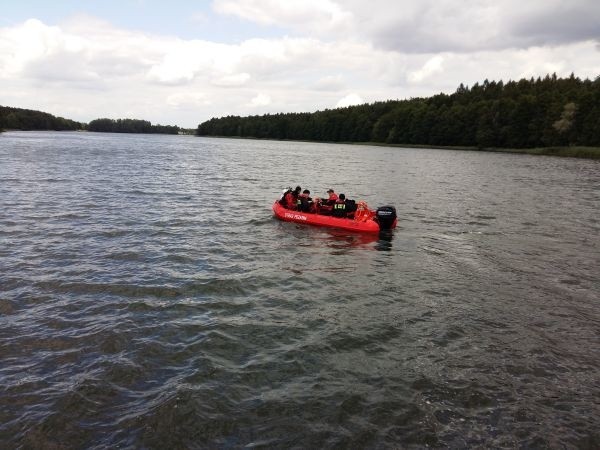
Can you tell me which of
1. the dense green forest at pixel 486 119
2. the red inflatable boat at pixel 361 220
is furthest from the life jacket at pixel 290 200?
the dense green forest at pixel 486 119

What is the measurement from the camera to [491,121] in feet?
328

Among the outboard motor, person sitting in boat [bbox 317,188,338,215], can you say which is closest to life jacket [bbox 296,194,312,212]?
person sitting in boat [bbox 317,188,338,215]

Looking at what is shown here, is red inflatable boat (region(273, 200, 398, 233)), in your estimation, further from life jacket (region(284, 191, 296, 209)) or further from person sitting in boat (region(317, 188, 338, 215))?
life jacket (region(284, 191, 296, 209))

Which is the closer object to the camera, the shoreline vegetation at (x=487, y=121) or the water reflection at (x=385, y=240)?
the water reflection at (x=385, y=240)

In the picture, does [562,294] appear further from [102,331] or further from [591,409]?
[102,331]

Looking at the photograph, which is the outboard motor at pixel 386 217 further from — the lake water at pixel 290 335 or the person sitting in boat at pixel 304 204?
the person sitting in boat at pixel 304 204

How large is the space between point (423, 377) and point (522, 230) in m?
16.0

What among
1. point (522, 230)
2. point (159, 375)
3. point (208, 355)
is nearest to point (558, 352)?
point (208, 355)

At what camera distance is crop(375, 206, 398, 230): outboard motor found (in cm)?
2038

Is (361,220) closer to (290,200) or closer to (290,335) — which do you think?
(290,200)

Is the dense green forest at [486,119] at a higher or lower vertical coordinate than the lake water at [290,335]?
higher

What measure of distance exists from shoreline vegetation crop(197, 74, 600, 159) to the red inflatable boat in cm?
6862

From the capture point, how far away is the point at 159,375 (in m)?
8.49

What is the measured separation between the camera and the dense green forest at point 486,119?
84.0m
